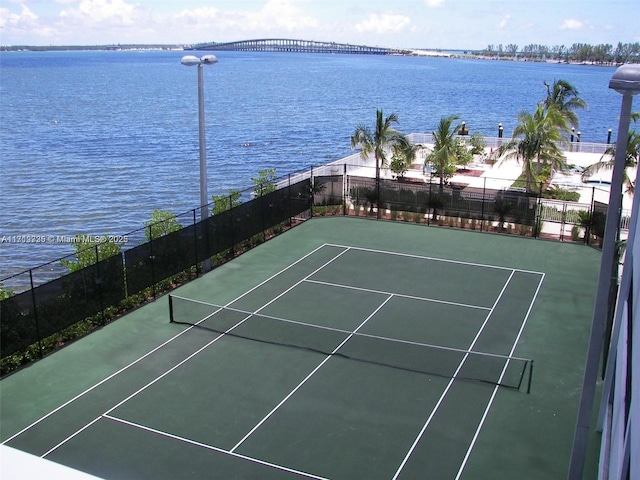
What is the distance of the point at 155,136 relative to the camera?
86562mm

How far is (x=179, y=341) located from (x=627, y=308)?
473 inches

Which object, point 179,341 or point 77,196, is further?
point 77,196

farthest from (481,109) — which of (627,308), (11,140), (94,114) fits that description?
(627,308)

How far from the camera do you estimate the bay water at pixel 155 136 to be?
48.0m

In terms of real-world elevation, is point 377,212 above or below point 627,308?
below

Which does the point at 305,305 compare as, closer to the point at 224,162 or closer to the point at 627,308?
the point at 627,308

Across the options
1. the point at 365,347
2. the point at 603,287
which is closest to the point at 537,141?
the point at 365,347

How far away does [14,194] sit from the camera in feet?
174

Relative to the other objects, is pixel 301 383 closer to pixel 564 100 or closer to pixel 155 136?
pixel 564 100

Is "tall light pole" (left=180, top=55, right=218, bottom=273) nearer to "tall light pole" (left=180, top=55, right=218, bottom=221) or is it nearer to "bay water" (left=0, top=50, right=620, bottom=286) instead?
"tall light pole" (left=180, top=55, right=218, bottom=221)

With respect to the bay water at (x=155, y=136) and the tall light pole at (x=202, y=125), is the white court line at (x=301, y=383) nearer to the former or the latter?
the tall light pole at (x=202, y=125)

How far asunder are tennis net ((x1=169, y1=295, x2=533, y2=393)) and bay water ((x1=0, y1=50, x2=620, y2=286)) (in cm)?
1659

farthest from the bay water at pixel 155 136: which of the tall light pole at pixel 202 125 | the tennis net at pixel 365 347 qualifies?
the tennis net at pixel 365 347

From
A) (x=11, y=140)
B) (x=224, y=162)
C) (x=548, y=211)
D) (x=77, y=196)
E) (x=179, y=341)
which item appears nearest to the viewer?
(x=179, y=341)
